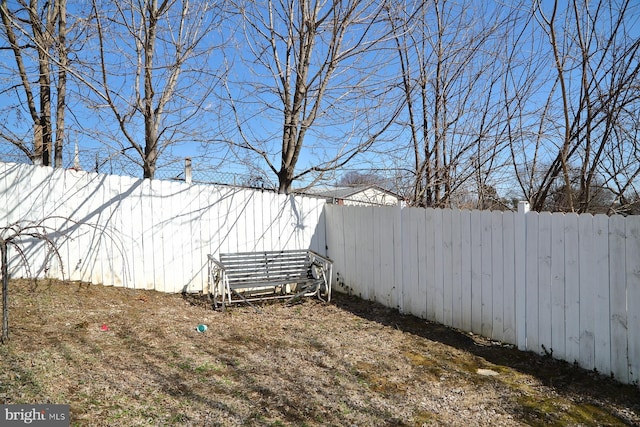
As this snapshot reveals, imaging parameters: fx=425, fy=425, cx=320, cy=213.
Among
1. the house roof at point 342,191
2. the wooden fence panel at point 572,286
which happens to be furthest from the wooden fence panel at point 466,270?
the house roof at point 342,191

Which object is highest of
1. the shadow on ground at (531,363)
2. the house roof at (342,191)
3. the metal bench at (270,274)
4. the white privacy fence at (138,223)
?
the house roof at (342,191)

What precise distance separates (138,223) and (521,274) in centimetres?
491

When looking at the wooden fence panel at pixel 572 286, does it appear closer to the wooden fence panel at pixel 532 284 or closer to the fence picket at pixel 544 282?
the fence picket at pixel 544 282

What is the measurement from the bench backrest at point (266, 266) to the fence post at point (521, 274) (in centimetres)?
308

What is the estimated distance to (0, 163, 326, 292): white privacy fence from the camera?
546cm

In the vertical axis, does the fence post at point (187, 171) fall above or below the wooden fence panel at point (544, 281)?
above

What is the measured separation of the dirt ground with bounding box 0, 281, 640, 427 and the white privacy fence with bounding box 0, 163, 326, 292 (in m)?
0.75

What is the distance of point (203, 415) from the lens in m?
2.75

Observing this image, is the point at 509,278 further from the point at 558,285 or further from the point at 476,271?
the point at 558,285

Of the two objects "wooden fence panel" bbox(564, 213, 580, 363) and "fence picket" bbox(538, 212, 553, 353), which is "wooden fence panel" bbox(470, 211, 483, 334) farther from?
"wooden fence panel" bbox(564, 213, 580, 363)

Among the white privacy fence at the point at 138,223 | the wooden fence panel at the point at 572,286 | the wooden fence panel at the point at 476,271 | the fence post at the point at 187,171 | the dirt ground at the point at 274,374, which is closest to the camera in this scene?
the dirt ground at the point at 274,374

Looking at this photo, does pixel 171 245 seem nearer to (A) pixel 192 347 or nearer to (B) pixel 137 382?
(A) pixel 192 347

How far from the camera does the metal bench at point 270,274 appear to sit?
594 cm

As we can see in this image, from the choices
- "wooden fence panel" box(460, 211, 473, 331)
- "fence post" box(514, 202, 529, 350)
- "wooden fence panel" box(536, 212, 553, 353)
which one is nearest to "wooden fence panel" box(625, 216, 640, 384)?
"wooden fence panel" box(536, 212, 553, 353)
